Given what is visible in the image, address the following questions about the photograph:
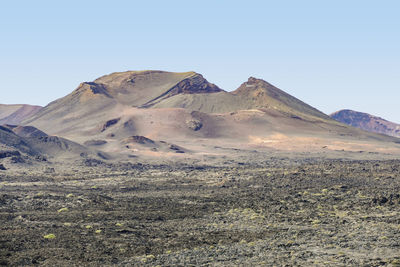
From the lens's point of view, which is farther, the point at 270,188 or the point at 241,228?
the point at 270,188

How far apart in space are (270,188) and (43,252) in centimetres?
4466

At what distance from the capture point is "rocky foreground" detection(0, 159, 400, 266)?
121 ft

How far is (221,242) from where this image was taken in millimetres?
41812

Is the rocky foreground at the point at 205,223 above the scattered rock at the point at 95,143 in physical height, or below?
below

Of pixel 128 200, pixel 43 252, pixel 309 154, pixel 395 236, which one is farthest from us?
pixel 309 154

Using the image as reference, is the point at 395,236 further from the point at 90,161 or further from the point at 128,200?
the point at 90,161

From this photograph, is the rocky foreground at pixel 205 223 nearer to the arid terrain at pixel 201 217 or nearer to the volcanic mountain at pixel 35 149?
the arid terrain at pixel 201 217

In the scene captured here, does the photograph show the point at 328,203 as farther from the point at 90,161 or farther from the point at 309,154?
the point at 309,154

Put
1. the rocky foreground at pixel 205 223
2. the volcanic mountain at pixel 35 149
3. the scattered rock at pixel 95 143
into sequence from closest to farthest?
the rocky foreground at pixel 205 223
the volcanic mountain at pixel 35 149
the scattered rock at pixel 95 143

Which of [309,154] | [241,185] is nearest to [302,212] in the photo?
[241,185]

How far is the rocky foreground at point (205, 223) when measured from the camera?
36906 mm

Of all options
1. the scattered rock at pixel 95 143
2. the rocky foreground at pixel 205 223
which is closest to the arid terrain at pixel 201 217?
the rocky foreground at pixel 205 223

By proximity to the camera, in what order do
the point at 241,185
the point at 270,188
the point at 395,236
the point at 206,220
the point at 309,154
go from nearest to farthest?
the point at 395,236 → the point at 206,220 → the point at 270,188 → the point at 241,185 → the point at 309,154

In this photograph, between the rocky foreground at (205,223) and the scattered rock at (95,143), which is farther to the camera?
the scattered rock at (95,143)
